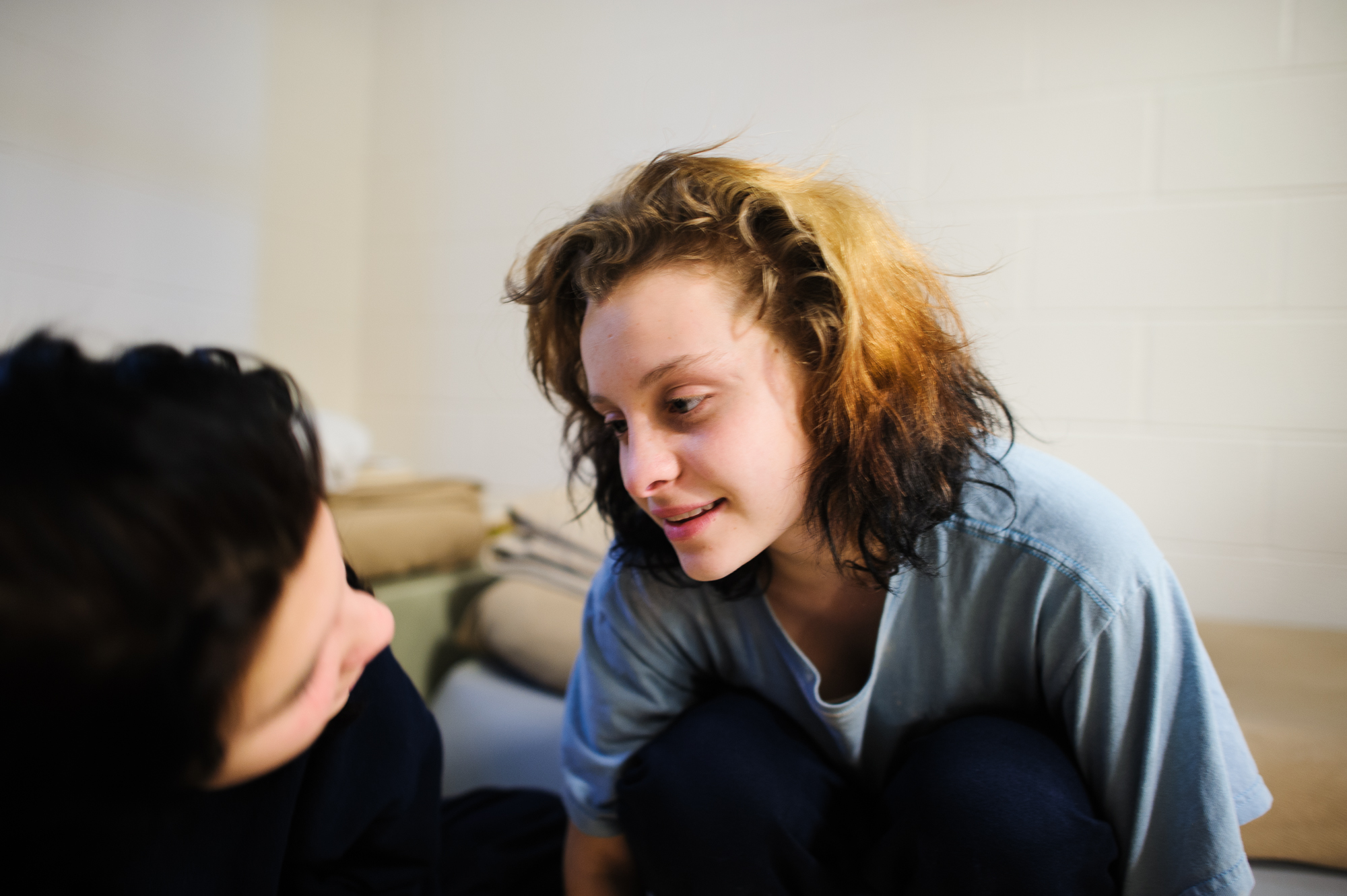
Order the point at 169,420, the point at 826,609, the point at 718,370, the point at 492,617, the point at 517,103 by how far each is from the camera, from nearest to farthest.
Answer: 1. the point at 169,420
2. the point at 718,370
3. the point at 826,609
4. the point at 492,617
5. the point at 517,103

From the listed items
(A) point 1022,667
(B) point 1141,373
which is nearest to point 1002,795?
(A) point 1022,667

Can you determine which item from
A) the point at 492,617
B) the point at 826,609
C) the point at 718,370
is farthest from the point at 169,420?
the point at 492,617

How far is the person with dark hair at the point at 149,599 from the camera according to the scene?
379 millimetres

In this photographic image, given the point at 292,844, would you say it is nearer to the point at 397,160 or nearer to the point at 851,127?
the point at 851,127

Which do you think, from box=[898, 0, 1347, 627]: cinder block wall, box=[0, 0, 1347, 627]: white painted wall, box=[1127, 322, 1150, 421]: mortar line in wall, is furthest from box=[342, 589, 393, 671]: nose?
box=[1127, 322, 1150, 421]: mortar line in wall

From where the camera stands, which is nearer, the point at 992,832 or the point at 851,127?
the point at 992,832

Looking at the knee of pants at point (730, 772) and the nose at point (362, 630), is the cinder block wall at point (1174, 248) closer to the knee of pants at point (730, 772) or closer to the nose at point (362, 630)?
the knee of pants at point (730, 772)

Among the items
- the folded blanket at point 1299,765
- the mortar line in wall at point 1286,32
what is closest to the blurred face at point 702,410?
the folded blanket at point 1299,765

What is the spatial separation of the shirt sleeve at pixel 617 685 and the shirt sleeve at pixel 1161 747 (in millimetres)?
385

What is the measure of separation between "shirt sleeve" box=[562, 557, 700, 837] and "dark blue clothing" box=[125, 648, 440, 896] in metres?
0.15

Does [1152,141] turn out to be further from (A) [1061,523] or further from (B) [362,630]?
(B) [362,630]

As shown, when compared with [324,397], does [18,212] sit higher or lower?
higher

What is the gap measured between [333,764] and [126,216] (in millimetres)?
1302

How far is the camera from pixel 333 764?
69cm
